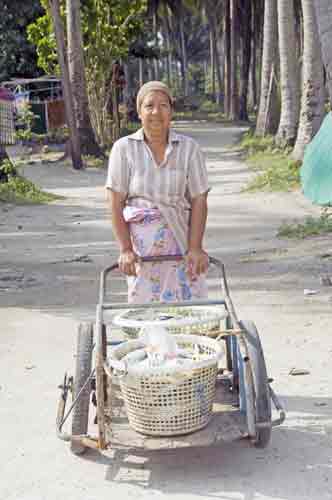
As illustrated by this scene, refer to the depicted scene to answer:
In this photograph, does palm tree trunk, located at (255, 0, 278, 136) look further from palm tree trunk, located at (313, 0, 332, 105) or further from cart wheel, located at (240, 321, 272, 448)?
cart wheel, located at (240, 321, 272, 448)

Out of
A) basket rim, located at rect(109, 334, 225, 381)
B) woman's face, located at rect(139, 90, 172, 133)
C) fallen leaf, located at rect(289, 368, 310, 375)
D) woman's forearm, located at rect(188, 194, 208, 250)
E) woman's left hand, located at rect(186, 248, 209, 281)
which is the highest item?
woman's face, located at rect(139, 90, 172, 133)

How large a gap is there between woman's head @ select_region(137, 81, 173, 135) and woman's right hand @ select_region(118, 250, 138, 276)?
23.3 inches

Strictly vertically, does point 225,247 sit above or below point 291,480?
below

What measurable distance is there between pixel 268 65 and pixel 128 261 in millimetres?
17902

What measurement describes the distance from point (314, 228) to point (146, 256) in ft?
19.0

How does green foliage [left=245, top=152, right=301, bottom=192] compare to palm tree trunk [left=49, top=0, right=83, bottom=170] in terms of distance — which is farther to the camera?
palm tree trunk [left=49, top=0, right=83, bottom=170]

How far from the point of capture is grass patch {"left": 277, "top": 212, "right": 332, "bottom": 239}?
9.98 m

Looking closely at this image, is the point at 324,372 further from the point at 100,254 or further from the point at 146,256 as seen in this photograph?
the point at 100,254

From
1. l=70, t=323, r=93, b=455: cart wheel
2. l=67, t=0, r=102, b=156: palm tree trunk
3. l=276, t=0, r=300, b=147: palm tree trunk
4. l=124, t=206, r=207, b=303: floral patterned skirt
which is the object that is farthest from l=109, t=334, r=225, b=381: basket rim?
l=67, t=0, r=102, b=156: palm tree trunk

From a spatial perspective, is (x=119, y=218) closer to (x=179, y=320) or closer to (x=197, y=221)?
(x=197, y=221)

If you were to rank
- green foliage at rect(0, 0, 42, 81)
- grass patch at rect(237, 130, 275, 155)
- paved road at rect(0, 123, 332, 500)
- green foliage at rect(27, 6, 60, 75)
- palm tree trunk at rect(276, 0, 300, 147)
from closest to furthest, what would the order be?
paved road at rect(0, 123, 332, 500) < palm tree trunk at rect(276, 0, 300, 147) < grass patch at rect(237, 130, 275, 155) < green foliage at rect(27, 6, 60, 75) < green foliage at rect(0, 0, 42, 81)

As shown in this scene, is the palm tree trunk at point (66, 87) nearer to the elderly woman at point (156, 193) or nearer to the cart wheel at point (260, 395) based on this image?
the elderly woman at point (156, 193)

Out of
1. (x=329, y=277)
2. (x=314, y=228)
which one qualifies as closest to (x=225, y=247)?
(x=314, y=228)

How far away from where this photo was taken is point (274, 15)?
2105cm
